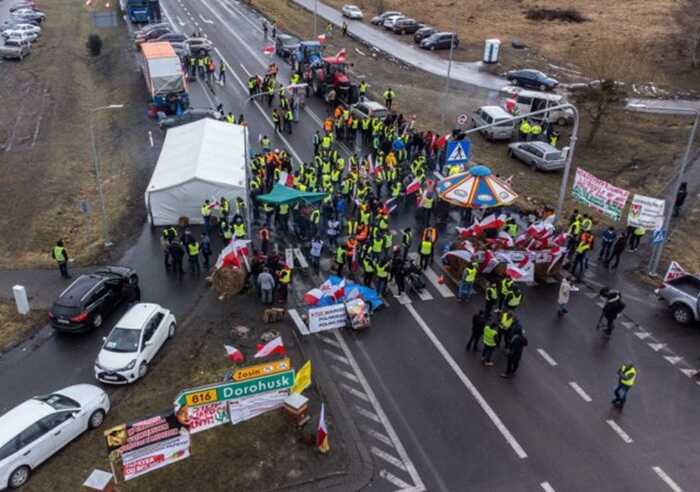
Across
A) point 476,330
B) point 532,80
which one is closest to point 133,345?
point 476,330

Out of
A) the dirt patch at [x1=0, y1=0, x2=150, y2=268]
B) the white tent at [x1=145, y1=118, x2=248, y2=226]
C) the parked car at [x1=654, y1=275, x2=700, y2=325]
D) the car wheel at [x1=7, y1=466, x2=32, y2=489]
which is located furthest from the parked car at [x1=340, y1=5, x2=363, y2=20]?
the car wheel at [x1=7, y1=466, x2=32, y2=489]

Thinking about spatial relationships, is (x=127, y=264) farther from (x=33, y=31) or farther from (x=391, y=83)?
(x=33, y=31)

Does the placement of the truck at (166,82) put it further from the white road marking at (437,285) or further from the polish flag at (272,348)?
the polish flag at (272,348)

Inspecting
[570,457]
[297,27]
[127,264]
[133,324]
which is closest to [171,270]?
[127,264]

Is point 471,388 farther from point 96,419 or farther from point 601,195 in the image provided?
point 601,195

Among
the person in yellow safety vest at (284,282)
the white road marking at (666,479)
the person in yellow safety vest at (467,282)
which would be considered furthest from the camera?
the person in yellow safety vest at (467,282)

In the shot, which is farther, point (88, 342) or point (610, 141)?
point (610, 141)

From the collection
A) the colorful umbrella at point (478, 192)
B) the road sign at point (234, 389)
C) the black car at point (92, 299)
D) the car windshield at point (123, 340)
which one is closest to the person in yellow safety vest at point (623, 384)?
the road sign at point (234, 389)
